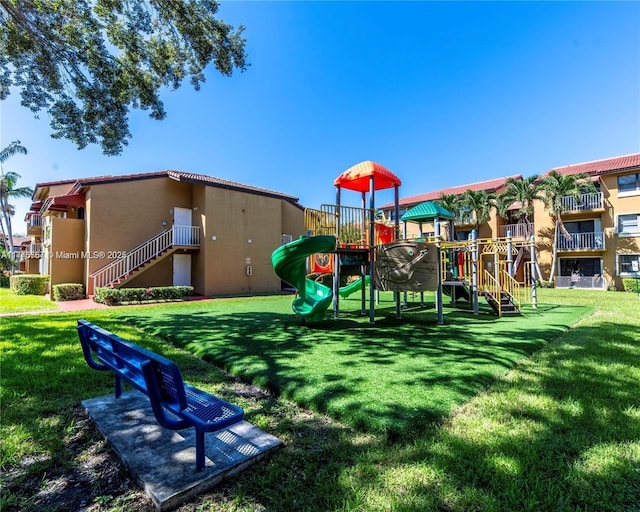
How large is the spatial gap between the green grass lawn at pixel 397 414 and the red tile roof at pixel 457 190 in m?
30.9

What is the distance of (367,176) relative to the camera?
10586mm

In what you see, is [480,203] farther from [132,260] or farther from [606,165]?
[132,260]

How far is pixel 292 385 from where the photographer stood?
4.59 metres

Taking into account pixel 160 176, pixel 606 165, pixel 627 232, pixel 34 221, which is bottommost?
pixel 627 232

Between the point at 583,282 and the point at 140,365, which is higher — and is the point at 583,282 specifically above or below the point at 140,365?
below

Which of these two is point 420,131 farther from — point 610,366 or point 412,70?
point 610,366

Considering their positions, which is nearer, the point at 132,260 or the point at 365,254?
the point at 365,254

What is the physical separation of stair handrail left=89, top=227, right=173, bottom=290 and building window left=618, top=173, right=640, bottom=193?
33702mm

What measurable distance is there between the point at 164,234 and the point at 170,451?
1832cm

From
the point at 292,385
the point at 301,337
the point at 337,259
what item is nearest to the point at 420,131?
the point at 337,259

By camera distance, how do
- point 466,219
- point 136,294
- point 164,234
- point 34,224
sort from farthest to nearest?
point 466,219
point 34,224
point 164,234
point 136,294

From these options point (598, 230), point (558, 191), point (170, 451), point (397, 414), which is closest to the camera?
point (170, 451)

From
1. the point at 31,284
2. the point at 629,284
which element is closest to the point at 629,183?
the point at 629,284

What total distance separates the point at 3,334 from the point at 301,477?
30.8ft
